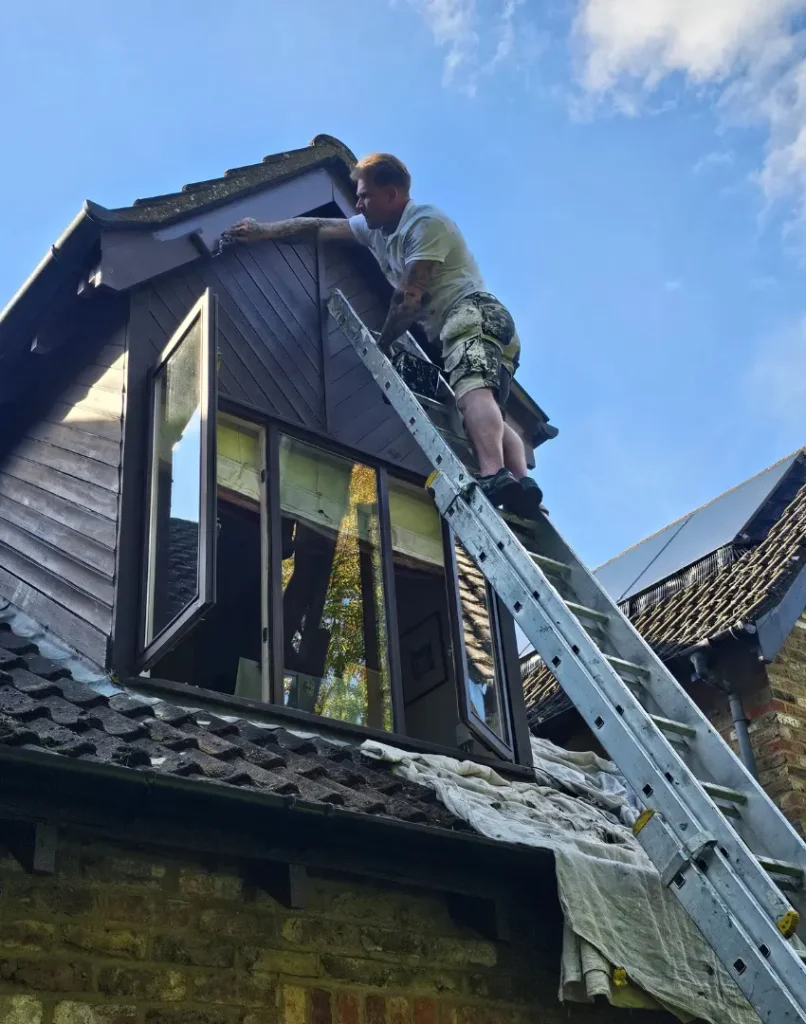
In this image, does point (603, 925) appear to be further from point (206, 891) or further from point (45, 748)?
point (45, 748)

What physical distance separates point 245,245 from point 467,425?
2.23 m

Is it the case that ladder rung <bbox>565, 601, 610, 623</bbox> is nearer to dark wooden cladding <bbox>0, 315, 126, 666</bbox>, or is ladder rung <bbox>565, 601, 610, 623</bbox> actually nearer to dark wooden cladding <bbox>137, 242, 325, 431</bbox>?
dark wooden cladding <bbox>0, 315, 126, 666</bbox>

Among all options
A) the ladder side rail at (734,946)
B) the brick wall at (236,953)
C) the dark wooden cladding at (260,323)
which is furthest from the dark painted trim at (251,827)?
the dark wooden cladding at (260,323)

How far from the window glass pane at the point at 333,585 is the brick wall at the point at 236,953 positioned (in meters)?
1.66

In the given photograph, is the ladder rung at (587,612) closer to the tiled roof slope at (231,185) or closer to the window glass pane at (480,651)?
the window glass pane at (480,651)

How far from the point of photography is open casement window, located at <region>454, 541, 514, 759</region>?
644 centimetres

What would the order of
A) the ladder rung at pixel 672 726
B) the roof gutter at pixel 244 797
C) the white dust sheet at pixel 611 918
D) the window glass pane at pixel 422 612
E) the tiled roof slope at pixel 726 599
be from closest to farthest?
the roof gutter at pixel 244 797, the ladder rung at pixel 672 726, the white dust sheet at pixel 611 918, the window glass pane at pixel 422 612, the tiled roof slope at pixel 726 599

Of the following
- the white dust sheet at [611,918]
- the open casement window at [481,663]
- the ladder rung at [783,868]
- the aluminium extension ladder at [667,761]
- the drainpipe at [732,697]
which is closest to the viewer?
the aluminium extension ladder at [667,761]

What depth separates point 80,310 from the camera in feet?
21.3

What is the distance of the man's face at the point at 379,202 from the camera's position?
659 centimetres

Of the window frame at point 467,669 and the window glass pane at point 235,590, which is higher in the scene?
the window glass pane at point 235,590

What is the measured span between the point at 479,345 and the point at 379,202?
3.71 feet

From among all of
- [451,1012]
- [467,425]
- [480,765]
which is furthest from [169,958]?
[467,425]

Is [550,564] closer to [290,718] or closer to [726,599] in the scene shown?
[290,718]
